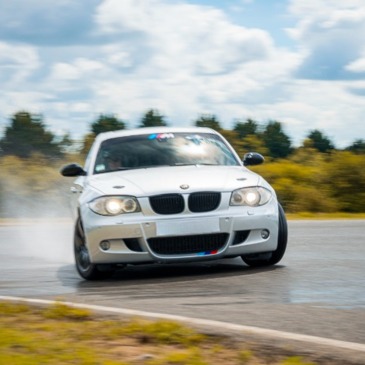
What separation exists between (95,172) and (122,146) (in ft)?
1.63

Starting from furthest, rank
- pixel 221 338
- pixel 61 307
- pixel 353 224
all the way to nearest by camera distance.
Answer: pixel 353 224, pixel 61 307, pixel 221 338

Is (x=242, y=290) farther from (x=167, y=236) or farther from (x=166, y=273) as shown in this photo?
(x=166, y=273)

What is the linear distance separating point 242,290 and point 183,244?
4.35 ft

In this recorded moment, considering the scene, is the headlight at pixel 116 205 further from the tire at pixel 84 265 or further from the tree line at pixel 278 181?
the tree line at pixel 278 181

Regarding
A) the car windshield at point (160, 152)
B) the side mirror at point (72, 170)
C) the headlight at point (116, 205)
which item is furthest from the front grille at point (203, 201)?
the side mirror at point (72, 170)

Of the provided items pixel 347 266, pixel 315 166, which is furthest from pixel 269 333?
pixel 315 166

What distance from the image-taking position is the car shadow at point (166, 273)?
33.1 ft

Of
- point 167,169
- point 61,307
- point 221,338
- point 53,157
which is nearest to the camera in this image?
point 221,338

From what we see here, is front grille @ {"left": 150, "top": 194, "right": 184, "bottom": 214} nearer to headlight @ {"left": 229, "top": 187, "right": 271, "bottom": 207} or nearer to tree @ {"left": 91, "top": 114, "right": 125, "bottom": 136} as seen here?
headlight @ {"left": 229, "top": 187, "right": 271, "bottom": 207}

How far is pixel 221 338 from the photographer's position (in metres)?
6.28

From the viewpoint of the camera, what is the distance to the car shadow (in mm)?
10078

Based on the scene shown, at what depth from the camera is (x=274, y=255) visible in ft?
35.8

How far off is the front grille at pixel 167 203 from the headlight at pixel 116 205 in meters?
0.17

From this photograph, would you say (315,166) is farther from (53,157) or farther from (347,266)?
(347,266)
